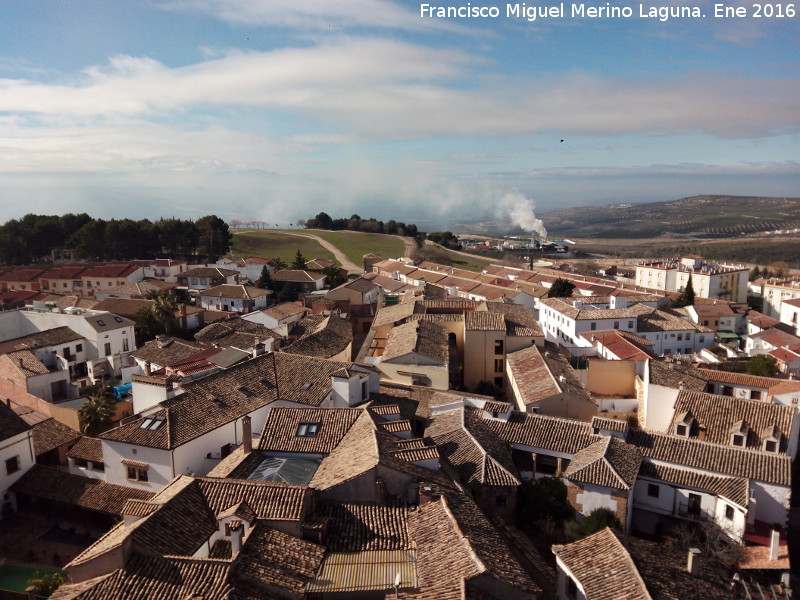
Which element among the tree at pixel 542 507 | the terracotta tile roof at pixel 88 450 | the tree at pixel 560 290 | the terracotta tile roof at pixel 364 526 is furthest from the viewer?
the tree at pixel 560 290

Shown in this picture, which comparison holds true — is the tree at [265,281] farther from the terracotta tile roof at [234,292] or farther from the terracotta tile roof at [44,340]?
the terracotta tile roof at [44,340]

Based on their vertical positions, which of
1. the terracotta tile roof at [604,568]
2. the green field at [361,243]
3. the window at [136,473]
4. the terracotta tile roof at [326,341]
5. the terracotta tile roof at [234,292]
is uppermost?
the green field at [361,243]

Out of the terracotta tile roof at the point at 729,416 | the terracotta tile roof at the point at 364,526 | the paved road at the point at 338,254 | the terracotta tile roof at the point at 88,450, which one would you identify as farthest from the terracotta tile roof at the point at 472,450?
the paved road at the point at 338,254

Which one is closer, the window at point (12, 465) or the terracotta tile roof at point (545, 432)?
the window at point (12, 465)

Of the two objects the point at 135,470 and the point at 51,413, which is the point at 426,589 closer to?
the point at 135,470

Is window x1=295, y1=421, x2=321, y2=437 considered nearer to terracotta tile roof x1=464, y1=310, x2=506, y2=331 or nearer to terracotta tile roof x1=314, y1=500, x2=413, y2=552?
terracotta tile roof x1=314, y1=500, x2=413, y2=552

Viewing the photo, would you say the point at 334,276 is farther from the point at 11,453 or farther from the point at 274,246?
the point at 11,453

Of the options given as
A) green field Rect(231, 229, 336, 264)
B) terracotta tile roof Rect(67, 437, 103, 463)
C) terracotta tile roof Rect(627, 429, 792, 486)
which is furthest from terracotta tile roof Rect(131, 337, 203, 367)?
green field Rect(231, 229, 336, 264)
